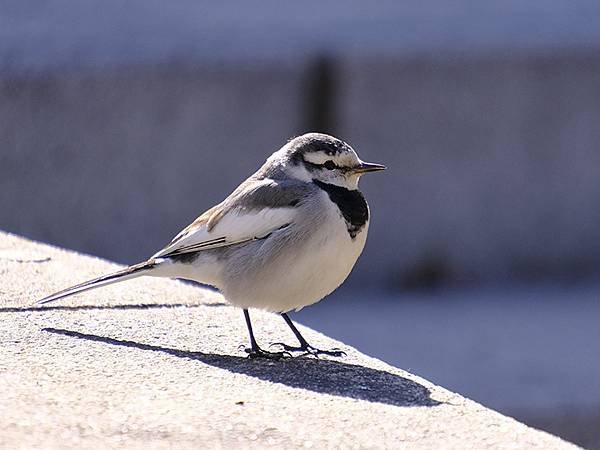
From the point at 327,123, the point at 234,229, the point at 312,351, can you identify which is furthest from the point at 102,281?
the point at 327,123

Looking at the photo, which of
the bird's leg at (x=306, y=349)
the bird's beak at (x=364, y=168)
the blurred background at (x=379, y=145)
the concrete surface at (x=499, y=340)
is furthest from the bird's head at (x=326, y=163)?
the blurred background at (x=379, y=145)

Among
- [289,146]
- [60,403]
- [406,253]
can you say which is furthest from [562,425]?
[60,403]

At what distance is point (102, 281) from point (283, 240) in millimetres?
667

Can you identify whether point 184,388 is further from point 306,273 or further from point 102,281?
point 102,281

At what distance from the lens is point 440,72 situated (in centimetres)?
820

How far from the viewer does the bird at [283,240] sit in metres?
4.52

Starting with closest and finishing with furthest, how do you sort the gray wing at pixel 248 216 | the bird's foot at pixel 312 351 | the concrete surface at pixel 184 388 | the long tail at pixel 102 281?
the concrete surface at pixel 184 388 < the bird's foot at pixel 312 351 < the gray wing at pixel 248 216 < the long tail at pixel 102 281

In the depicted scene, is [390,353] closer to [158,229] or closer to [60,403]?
[158,229]

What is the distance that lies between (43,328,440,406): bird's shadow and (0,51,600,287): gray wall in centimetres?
357

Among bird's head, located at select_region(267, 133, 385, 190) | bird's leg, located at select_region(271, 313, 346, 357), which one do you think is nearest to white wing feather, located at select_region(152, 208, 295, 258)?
bird's head, located at select_region(267, 133, 385, 190)

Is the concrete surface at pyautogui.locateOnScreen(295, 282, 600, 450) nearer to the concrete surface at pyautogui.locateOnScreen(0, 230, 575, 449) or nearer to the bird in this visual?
the concrete surface at pyautogui.locateOnScreen(0, 230, 575, 449)

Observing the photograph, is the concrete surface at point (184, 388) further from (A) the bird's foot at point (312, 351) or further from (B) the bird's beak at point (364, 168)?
(B) the bird's beak at point (364, 168)

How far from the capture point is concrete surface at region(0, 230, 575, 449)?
11.2ft

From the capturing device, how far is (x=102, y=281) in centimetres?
476
